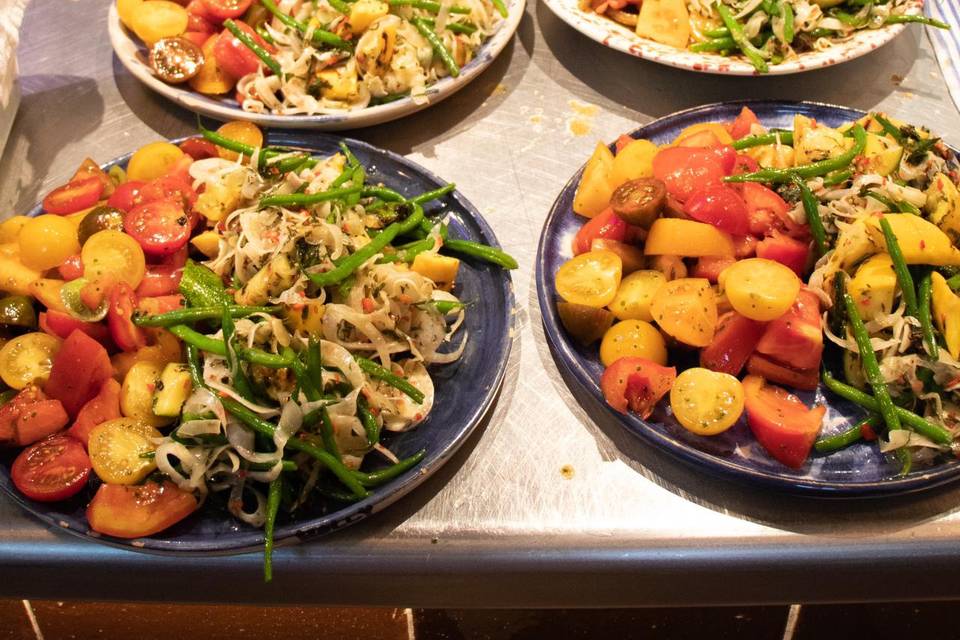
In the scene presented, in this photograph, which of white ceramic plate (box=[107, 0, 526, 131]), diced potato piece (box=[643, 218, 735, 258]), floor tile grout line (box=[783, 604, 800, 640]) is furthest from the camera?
floor tile grout line (box=[783, 604, 800, 640])

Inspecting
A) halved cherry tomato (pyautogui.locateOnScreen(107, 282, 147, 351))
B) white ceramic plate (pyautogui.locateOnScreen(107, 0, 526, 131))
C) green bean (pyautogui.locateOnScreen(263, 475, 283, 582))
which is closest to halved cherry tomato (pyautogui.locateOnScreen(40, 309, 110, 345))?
halved cherry tomato (pyautogui.locateOnScreen(107, 282, 147, 351))

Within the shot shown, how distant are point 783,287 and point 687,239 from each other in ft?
0.91

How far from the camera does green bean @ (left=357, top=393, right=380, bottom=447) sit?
1854 millimetres

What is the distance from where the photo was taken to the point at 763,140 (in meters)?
2.31

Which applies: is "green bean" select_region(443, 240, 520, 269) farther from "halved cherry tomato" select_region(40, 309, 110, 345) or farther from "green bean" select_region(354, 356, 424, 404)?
"halved cherry tomato" select_region(40, 309, 110, 345)

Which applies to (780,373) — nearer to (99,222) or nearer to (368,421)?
(368,421)

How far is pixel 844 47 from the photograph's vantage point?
9.04 feet

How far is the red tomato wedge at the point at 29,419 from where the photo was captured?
6.07 ft

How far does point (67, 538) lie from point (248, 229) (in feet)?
2.90

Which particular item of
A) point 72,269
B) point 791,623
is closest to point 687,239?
point 72,269

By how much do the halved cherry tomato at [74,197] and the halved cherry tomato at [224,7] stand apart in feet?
3.01

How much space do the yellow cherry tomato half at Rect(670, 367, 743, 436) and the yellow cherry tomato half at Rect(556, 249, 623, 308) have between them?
0.31 metres

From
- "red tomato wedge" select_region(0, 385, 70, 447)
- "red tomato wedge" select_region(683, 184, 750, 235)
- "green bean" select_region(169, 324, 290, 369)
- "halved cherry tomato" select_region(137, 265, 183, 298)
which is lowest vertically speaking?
"red tomato wedge" select_region(0, 385, 70, 447)

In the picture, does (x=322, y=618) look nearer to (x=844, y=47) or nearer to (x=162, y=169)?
(x=162, y=169)
